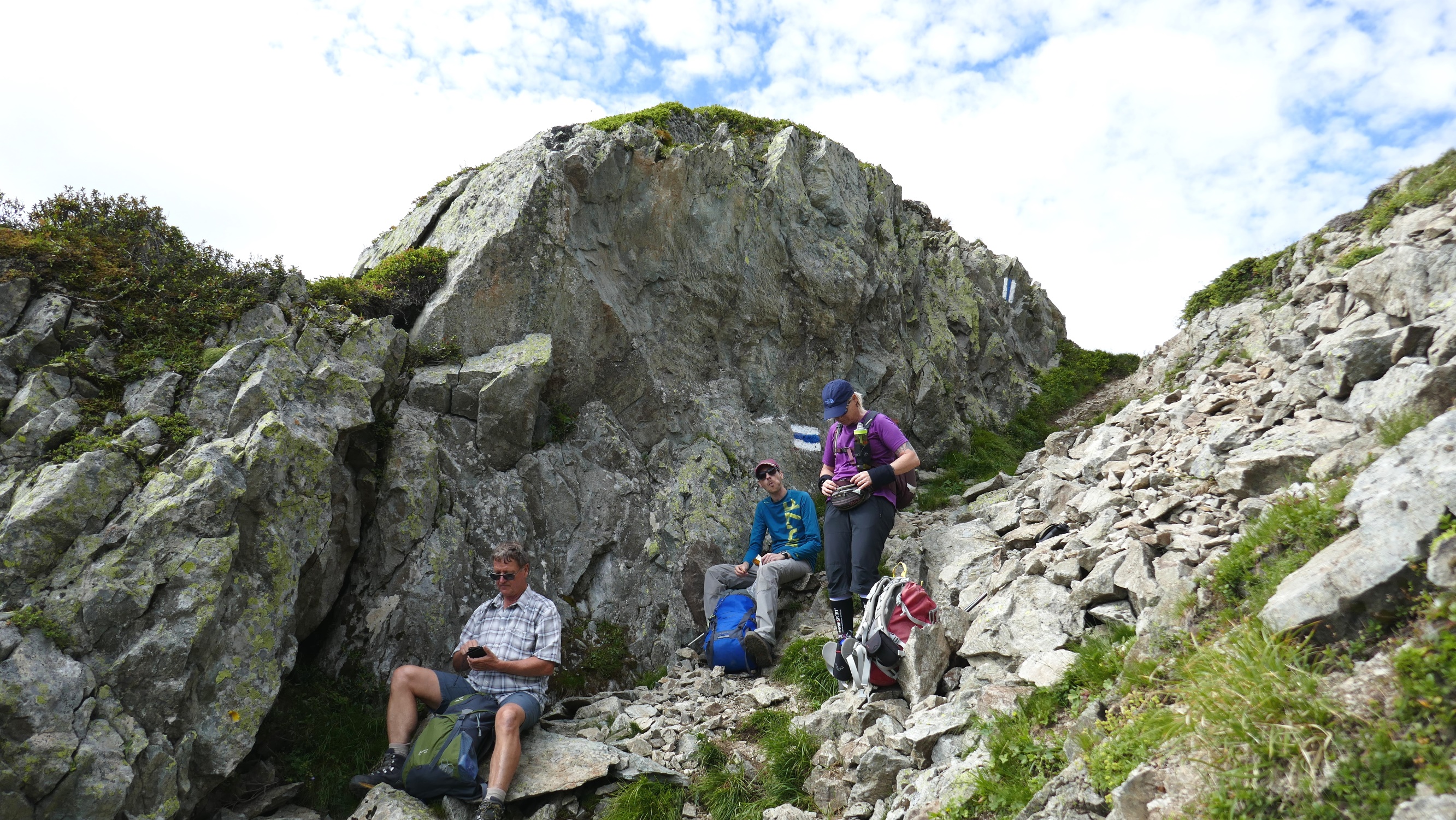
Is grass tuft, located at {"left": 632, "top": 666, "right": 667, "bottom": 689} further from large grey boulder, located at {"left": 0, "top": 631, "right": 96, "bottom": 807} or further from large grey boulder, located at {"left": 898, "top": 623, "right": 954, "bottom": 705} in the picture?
large grey boulder, located at {"left": 0, "top": 631, "right": 96, "bottom": 807}

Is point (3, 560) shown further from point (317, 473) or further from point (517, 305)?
point (517, 305)

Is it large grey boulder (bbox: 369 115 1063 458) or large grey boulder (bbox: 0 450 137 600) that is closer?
large grey boulder (bbox: 0 450 137 600)

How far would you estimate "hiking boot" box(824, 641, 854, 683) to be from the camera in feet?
26.0

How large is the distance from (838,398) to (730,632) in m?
3.68

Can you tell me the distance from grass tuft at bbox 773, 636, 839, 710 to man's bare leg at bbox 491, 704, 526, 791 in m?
3.27

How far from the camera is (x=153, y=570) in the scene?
6691mm

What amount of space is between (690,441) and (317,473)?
20.7ft

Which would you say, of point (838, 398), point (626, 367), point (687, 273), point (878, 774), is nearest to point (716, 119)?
point (687, 273)

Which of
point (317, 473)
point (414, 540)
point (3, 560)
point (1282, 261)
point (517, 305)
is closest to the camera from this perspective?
point (3, 560)

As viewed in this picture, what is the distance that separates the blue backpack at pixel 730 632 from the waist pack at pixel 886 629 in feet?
7.11

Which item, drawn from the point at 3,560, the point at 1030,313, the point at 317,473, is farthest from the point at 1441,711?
the point at 1030,313

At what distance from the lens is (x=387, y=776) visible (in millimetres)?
6910

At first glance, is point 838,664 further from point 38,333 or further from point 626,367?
point 38,333

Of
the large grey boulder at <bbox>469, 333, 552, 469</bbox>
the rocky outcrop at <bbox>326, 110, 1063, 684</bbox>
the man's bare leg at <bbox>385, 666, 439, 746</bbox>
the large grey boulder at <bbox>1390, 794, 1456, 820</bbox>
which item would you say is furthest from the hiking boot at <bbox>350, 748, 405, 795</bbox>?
the large grey boulder at <bbox>1390, 794, 1456, 820</bbox>
